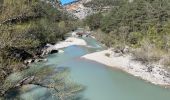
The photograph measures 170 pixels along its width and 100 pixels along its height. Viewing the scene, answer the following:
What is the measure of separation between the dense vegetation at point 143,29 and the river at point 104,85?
4.97m

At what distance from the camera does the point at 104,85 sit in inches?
1169

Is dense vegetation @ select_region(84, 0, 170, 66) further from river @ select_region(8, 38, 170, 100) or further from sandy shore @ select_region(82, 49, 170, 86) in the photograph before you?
river @ select_region(8, 38, 170, 100)

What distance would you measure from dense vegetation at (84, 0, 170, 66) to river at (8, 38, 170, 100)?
196 inches

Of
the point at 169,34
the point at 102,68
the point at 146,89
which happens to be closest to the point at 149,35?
the point at 169,34

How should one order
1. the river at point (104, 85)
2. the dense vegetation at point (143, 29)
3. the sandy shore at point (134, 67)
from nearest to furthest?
1. the river at point (104, 85)
2. the sandy shore at point (134, 67)
3. the dense vegetation at point (143, 29)

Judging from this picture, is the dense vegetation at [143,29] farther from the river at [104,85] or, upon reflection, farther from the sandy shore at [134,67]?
the river at [104,85]

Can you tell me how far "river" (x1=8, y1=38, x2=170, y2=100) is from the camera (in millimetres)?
25078

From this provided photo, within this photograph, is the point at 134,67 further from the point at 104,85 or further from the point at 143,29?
the point at 143,29

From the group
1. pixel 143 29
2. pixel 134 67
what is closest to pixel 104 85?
pixel 134 67

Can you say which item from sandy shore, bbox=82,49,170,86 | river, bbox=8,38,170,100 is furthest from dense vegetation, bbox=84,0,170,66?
river, bbox=8,38,170,100

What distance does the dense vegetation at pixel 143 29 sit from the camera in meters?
37.6

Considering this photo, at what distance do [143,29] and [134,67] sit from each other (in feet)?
46.9

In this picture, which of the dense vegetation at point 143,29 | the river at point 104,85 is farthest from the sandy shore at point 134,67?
the dense vegetation at point 143,29

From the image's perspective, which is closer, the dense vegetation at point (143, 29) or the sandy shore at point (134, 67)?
the sandy shore at point (134, 67)
